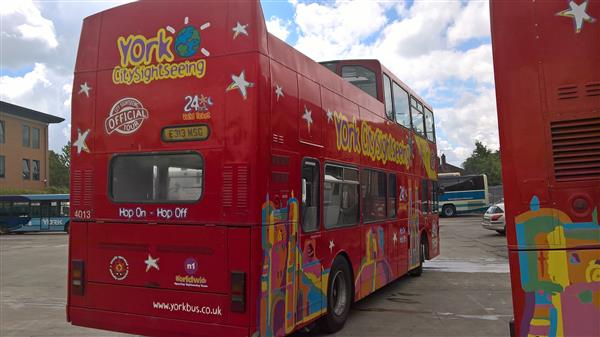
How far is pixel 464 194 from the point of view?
3991cm

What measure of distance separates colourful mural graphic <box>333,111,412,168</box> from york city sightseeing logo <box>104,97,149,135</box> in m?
2.45

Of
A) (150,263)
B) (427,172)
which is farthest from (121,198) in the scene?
(427,172)

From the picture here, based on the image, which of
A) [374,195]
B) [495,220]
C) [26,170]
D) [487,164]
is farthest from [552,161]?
[487,164]

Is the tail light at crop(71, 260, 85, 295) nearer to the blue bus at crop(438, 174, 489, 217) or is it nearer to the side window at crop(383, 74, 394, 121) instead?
the side window at crop(383, 74, 394, 121)

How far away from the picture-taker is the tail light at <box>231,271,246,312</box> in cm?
441

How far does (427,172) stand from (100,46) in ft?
26.3

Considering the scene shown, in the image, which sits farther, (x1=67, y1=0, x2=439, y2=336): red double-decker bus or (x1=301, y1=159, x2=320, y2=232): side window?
(x1=301, y1=159, x2=320, y2=232): side window

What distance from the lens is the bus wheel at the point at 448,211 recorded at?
4062cm

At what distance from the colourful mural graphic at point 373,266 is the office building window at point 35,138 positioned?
49.9 metres

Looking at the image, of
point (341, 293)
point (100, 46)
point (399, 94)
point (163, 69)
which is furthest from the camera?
point (399, 94)

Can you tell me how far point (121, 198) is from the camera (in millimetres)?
5152

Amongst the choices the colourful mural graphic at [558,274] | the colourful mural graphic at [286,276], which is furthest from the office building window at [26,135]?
the colourful mural graphic at [558,274]

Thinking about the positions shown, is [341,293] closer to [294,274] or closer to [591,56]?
[294,274]

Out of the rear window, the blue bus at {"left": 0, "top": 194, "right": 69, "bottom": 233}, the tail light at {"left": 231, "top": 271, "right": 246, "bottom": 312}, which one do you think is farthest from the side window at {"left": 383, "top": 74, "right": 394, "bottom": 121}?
the blue bus at {"left": 0, "top": 194, "right": 69, "bottom": 233}
